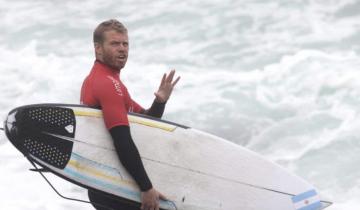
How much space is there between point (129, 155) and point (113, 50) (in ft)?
1.50

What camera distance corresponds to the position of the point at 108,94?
10.4 feet

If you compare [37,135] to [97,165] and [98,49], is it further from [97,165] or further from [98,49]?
[98,49]

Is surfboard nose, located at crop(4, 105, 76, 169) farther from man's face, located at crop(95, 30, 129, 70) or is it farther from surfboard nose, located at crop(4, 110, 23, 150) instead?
man's face, located at crop(95, 30, 129, 70)

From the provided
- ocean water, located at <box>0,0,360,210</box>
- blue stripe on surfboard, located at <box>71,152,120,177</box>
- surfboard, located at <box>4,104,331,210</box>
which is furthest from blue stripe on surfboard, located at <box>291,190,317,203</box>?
ocean water, located at <box>0,0,360,210</box>

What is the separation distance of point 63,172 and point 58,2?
11300mm

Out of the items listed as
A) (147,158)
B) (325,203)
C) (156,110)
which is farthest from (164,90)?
(325,203)

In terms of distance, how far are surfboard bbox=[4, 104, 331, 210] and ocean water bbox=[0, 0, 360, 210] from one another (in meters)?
2.90

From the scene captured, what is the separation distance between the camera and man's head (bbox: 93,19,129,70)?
330cm

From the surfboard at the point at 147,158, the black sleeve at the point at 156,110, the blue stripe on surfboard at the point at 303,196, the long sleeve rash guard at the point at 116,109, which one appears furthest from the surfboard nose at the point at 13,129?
the blue stripe on surfboard at the point at 303,196

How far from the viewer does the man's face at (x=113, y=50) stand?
330cm

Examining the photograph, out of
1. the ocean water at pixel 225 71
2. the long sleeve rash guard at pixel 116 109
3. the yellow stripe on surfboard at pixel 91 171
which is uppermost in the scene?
the ocean water at pixel 225 71

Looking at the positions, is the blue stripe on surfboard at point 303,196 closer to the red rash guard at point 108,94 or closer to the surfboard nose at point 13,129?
the red rash guard at point 108,94

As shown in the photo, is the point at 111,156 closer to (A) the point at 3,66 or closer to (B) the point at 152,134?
(B) the point at 152,134

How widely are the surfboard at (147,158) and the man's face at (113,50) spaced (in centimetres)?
22
